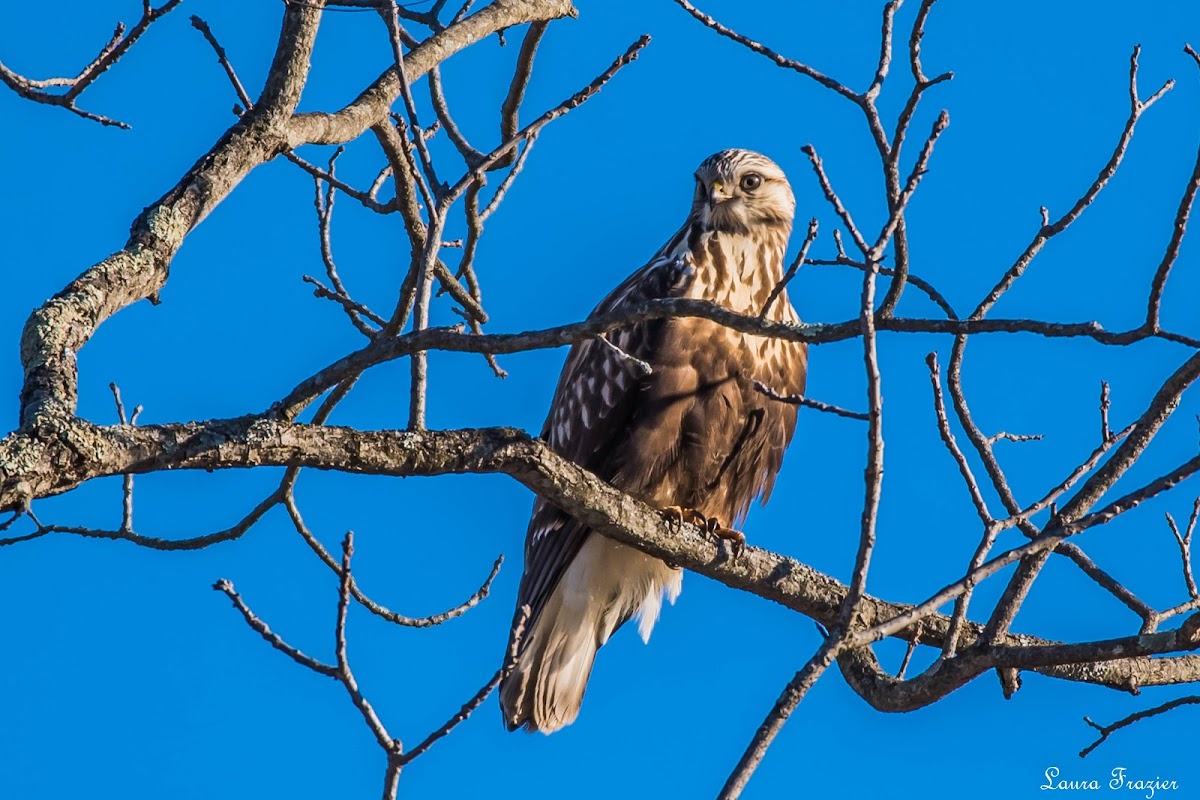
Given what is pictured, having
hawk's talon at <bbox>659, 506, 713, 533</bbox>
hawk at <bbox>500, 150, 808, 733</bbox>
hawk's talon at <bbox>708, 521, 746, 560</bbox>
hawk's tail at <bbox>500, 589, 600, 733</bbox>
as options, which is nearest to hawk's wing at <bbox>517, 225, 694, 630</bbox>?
hawk at <bbox>500, 150, 808, 733</bbox>

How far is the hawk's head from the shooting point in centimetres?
594

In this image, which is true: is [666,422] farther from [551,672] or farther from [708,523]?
[551,672]

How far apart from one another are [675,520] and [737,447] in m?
0.87

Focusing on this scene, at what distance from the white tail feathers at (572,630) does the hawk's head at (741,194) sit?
1414 mm

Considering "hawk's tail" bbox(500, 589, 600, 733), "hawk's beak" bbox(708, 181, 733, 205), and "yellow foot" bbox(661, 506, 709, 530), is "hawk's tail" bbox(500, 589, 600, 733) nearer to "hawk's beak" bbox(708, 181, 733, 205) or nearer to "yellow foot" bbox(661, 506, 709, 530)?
"yellow foot" bbox(661, 506, 709, 530)

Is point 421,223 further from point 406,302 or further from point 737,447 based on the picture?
point 737,447

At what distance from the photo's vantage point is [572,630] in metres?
5.96

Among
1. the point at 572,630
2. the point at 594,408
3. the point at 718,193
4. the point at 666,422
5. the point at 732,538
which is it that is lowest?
the point at 732,538

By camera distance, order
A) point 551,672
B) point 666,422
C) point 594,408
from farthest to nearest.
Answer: point 551,672 → point 594,408 → point 666,422

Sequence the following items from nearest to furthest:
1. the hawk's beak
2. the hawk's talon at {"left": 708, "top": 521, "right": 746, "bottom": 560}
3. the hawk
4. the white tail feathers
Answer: the hawk's talon at {"left": 708, "top": 521, "right": 746, "bottom": 560}, the hawk, the white tail feathers, the hawk's beak

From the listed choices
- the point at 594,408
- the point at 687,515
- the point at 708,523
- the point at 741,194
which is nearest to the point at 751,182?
the point at 741,194

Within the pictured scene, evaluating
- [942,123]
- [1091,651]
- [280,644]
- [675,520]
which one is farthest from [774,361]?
[280,644]

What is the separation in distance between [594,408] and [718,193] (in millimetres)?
1127

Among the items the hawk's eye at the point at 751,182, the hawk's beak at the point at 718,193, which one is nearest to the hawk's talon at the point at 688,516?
the hawk's beak at the point at 718,193
